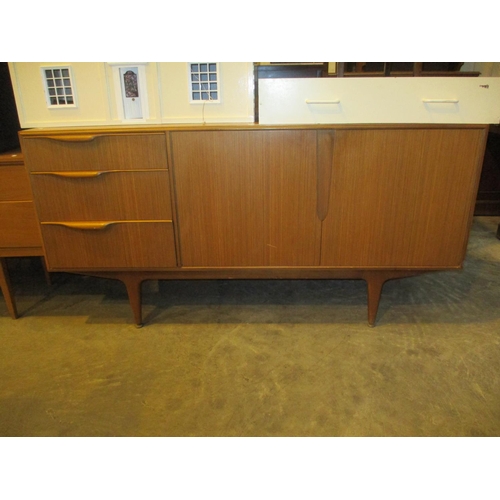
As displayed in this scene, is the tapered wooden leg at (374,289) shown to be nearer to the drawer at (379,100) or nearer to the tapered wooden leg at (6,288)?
the drawer at (379,100)

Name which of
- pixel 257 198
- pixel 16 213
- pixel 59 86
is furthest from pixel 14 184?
pixel 257 198

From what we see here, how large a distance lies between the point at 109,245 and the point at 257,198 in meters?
0.61

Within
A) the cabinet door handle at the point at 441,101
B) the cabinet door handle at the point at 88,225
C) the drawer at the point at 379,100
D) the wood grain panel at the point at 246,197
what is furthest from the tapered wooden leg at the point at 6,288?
the cabinet door handle at the point at 441,101

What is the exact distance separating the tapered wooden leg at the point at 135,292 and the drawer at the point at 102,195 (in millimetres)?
281

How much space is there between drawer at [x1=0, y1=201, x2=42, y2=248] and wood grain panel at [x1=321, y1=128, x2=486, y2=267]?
119cm

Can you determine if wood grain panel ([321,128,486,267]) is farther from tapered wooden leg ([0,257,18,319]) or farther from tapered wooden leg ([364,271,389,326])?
tapered wooden leg ([0,257,18,319])

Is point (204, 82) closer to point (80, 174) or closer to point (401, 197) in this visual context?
point (80, 174)

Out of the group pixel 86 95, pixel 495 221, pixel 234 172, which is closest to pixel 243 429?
pixel 234 172

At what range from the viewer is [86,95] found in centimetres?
158

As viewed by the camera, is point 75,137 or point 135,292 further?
point 135,292

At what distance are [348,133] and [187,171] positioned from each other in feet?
1.95

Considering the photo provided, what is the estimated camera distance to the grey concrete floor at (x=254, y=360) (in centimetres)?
116

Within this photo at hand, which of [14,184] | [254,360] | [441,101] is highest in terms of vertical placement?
[441,101]

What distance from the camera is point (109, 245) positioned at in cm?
150
